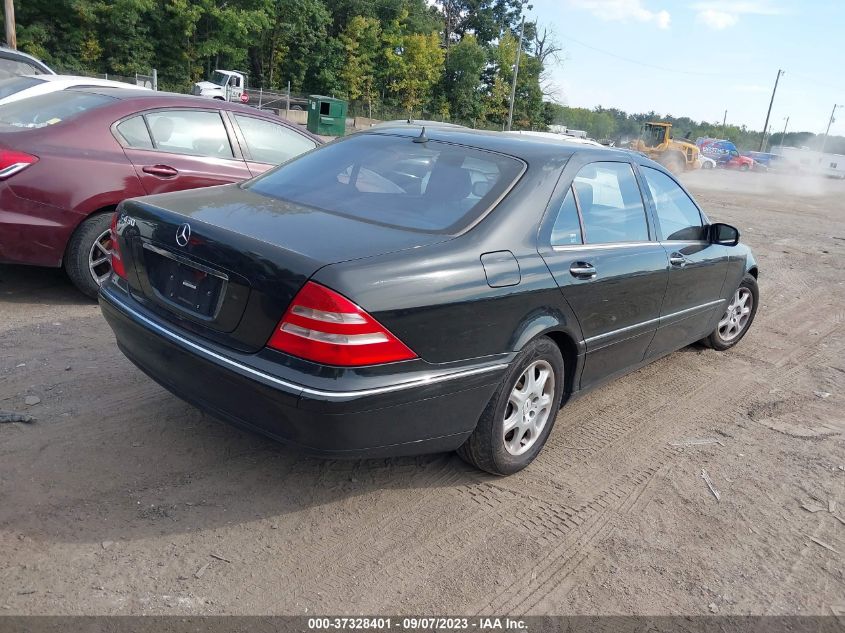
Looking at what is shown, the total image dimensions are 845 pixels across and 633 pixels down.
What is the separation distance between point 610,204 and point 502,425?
1.52 meters

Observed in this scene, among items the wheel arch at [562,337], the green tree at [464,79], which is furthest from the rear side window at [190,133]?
the green tree at [464,79]

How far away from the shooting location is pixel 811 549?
124 inches

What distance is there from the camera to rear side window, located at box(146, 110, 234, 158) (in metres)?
5.61

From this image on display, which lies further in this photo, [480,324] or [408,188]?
[408,188]

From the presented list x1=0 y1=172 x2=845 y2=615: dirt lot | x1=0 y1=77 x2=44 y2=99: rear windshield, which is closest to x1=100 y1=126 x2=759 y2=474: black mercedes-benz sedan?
x1=0 y1=172 x2=845 y2=615: dirt lot

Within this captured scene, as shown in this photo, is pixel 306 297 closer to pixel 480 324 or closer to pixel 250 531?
pixel 480 324

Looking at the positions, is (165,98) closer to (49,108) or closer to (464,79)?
(49,108)

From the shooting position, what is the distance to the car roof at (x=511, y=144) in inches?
142

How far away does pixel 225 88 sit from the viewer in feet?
112

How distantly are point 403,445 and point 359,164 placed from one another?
163cm

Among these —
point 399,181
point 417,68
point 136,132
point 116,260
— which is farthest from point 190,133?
point 417,68

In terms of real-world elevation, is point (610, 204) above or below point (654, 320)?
above

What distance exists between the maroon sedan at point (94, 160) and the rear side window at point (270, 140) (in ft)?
0.05

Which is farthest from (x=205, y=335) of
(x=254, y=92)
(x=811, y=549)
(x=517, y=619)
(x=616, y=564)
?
(x=254, y=92)
